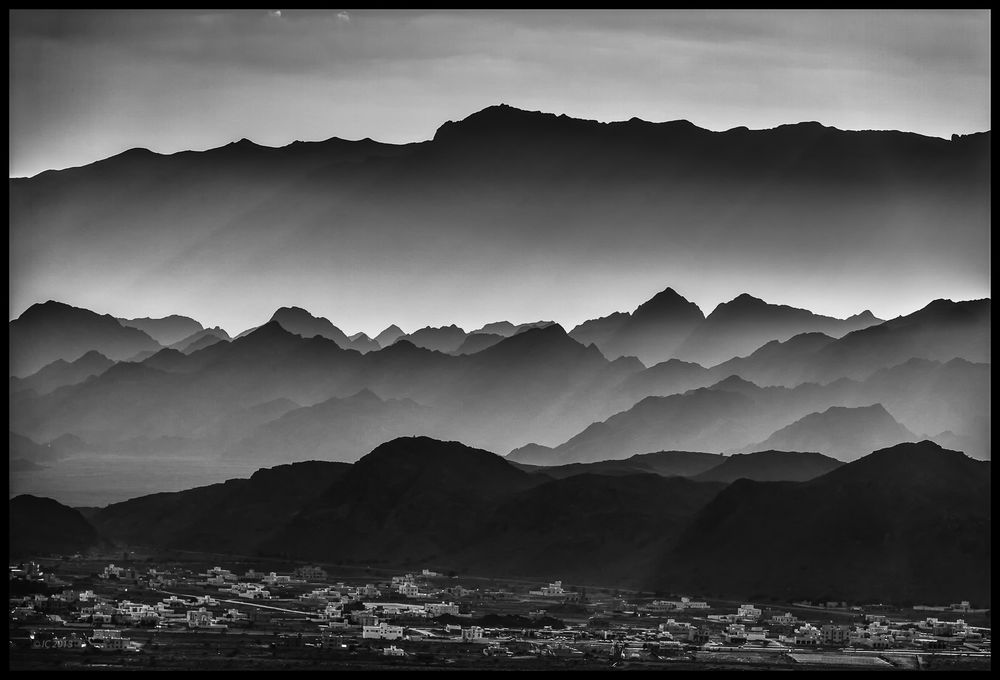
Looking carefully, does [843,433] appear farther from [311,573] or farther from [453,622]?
[453,622]

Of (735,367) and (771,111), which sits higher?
(771,111)

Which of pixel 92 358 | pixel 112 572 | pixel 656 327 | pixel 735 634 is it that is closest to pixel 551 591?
pixel 735 634

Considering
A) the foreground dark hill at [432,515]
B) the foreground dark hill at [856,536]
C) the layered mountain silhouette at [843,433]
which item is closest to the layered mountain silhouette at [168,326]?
the foreground dark hill at [432,515]

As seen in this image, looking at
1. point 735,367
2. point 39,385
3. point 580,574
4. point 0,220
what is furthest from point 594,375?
point 0,220

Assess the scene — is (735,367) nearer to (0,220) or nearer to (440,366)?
(440,366)

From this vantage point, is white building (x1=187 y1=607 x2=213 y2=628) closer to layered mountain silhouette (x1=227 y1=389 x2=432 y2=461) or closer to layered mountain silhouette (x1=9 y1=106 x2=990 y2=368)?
layered mountain silhouette (x1=227 y1=389 x2=432 y2=461)

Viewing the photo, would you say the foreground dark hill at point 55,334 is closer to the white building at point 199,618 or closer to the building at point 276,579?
the building at point 276,579

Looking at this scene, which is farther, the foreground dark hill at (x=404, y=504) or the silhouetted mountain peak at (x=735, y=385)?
the silhouetted mountain peak at (x=735, y=385)
